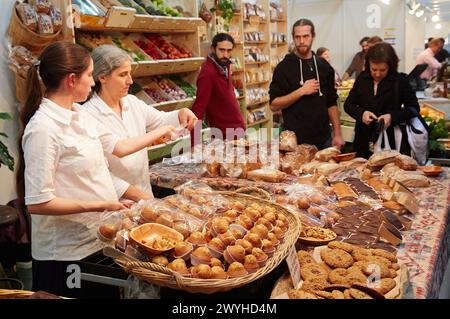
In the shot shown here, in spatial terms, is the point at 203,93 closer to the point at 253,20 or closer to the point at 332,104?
the point at 332,104

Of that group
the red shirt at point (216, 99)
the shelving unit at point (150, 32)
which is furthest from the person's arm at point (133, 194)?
the red shirt at point (216, 99)

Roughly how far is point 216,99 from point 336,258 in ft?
8.88

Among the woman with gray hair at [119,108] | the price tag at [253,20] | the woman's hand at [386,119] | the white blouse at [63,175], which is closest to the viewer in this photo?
the white blouse at [63,175]

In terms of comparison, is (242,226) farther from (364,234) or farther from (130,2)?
(130,2)

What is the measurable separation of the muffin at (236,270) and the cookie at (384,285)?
0.42 metres

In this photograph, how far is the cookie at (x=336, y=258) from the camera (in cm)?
156

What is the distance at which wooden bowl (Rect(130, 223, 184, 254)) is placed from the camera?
1.41m

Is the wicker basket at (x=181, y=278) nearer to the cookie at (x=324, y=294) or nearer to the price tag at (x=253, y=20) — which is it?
the cookie at (x=324, y=294)

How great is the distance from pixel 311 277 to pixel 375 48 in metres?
2.32

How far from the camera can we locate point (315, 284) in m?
1.43

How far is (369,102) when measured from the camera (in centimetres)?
346

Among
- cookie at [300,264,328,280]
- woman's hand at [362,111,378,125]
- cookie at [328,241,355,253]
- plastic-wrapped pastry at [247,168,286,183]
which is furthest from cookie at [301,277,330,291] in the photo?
woman's hand at [362,111,378,125]

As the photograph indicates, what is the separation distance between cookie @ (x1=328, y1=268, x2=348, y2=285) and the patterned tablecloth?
20cm

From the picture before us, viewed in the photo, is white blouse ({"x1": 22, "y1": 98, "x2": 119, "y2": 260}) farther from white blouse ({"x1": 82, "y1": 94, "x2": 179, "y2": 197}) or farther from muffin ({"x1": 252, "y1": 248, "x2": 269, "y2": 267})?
muffin ({"x1": 252, "y1": 248, "x2": 269, "y2": 267})
